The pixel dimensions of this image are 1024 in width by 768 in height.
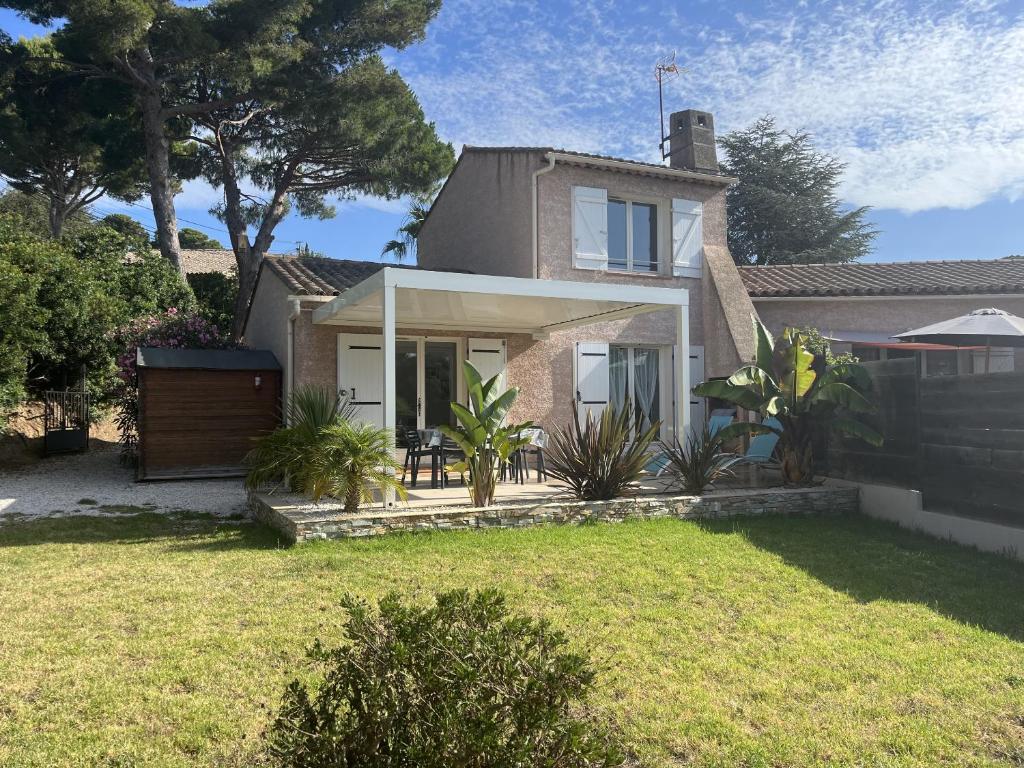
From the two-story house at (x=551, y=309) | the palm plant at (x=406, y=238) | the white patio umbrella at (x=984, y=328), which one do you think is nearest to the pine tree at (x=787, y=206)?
the palm plant at (x=406, y=238)

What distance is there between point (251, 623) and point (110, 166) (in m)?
24.2

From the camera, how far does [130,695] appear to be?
4.13 m

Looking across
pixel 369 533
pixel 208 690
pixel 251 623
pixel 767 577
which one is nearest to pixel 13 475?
pixel 369 533

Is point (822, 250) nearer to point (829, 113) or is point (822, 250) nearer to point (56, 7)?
point (829, 113)

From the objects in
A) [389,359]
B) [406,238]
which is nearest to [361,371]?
[389,359]

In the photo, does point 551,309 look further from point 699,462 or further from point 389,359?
point 389,359

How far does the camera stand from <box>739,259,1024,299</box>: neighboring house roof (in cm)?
1645

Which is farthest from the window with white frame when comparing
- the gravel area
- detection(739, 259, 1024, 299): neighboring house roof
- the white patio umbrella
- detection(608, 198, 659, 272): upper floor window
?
the gravel area

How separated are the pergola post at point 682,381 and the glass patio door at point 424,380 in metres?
4.95

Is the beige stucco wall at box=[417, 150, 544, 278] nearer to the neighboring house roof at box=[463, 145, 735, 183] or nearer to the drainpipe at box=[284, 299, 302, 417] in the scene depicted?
the neighboring house roof at box=[463, 145, 735, 183]

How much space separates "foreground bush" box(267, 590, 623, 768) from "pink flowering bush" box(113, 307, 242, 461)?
1487 cm

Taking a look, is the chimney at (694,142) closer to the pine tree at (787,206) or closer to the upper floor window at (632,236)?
the upper floor window at (632,236)

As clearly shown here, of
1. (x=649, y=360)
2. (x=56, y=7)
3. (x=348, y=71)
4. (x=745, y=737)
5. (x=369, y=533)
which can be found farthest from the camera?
(x=348, y=71)

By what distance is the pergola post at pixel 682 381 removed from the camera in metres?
10.6
